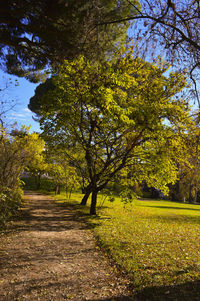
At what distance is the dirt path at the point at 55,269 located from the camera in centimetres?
423

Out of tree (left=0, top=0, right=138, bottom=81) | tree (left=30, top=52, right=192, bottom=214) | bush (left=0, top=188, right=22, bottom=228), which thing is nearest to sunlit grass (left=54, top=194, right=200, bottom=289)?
bush (left=0, top=188, right=22, bottom=228)

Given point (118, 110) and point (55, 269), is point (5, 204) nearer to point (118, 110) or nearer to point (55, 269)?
point (55, 269)

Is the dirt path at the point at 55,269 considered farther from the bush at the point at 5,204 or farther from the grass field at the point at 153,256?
the bush at the point at 5,204

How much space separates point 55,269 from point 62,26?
263 inches

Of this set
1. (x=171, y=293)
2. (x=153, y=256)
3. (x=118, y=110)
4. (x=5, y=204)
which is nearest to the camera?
(x=171, y=293)

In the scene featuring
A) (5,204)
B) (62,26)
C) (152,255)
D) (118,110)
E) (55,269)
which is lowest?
(55,269)

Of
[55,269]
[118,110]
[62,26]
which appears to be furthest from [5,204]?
[62,26]

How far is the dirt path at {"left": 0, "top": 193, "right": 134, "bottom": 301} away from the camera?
13.9ft

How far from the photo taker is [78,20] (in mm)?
5625

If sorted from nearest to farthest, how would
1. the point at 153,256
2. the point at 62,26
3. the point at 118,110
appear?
the point at 62,26 → the point at 153,256 → the point at 118,110

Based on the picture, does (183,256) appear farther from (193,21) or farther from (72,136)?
(72,136)

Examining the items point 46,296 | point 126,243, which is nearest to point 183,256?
point 126,243

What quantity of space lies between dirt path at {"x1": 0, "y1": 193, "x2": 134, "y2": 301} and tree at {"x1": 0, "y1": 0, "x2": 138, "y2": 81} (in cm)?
533

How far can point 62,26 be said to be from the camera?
20.0 ft
